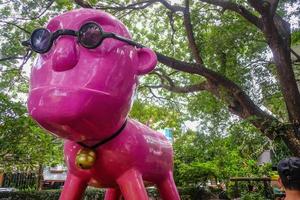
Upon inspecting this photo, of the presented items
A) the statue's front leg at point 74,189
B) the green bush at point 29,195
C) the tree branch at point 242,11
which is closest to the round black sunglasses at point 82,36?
the statue's front leg at point 74,189

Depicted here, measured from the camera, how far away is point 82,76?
96.0 inches

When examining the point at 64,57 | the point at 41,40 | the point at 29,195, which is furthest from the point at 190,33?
the point at 29,195

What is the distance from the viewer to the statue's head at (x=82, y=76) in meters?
2.37

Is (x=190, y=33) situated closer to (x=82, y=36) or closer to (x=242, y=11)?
(x=242, y=11)

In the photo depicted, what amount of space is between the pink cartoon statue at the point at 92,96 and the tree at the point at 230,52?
4.35m

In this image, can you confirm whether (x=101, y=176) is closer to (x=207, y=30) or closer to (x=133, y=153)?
(x=133, y=153)

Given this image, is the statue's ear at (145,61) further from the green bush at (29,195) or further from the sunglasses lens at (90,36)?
the green bush at (29,195)

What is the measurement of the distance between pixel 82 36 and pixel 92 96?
1.50ft

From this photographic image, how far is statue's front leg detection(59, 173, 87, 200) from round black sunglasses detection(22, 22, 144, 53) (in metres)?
1.10

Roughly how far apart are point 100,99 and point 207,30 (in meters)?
7.14

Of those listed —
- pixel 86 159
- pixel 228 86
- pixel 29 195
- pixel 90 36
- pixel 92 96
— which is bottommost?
pixel 29 195

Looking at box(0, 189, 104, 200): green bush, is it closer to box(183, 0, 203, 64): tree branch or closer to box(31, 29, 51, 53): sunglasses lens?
box(183, 0, 203, 64): tree branch

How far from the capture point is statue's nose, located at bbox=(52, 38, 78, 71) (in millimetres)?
2473

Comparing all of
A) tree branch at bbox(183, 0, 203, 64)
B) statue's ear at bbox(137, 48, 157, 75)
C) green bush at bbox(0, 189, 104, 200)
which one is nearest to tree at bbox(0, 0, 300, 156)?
tree branch at bbox(183, 0, 203, 64)
